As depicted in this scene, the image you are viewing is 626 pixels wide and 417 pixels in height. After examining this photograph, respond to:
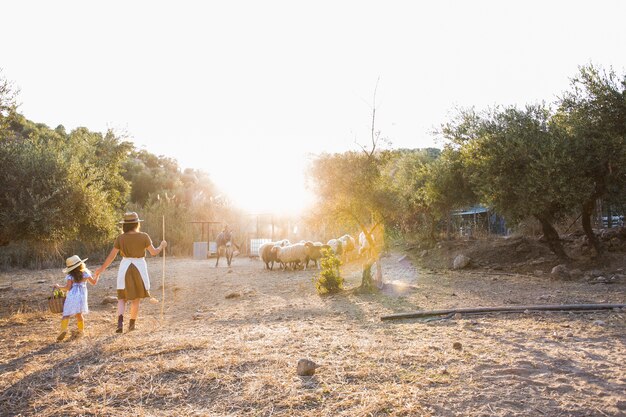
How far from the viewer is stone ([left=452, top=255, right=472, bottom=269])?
55.2 ft

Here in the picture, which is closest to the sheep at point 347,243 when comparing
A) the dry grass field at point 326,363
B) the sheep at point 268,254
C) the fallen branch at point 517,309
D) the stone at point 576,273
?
the sheep at point 268,254

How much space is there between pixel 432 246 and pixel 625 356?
16580 millimetres

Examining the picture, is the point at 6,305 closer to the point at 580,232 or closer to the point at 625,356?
the point at 625,356

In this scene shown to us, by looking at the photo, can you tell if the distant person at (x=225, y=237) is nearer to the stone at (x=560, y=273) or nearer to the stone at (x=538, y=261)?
the stone at (x=538, y=261)

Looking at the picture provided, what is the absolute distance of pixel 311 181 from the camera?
1204 cm

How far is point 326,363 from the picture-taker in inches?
203

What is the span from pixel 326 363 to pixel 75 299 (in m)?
4.51

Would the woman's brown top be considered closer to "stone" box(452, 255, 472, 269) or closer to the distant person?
"stone" box(452, 255, 472, 269)

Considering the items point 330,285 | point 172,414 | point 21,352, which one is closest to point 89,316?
point 21,352

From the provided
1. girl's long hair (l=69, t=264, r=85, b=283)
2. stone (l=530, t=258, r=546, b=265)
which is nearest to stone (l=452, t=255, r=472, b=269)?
stone (l=530, t=258, r=546, b=265)

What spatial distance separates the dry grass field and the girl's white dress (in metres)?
0.45

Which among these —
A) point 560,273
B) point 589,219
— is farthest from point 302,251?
point 589,219

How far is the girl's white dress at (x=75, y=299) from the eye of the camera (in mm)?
7422

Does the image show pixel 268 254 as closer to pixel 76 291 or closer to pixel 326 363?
pixel 76 291
